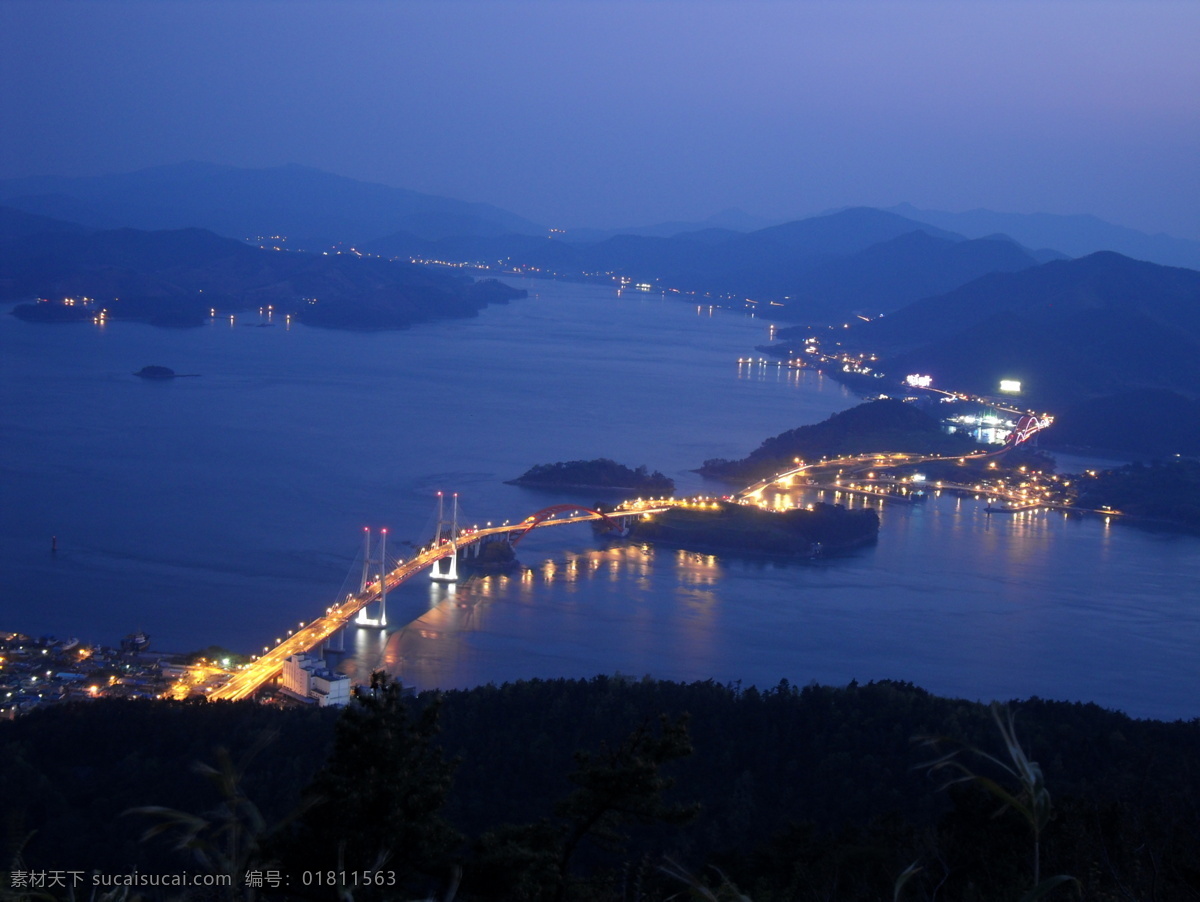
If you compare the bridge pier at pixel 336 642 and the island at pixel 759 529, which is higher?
the island at pixel 759 529

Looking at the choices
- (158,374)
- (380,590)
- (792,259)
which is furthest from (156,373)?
(792,259)

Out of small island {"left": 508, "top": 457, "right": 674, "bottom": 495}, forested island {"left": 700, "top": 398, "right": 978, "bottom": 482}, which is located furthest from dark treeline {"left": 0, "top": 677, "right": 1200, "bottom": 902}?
forested island {"left": 700, "top": 398, "right": 978, "bottom": 482}

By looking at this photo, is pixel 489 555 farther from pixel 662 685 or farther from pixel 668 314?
pixel 668 314

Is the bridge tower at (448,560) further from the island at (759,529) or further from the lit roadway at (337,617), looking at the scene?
the island at (759,529)

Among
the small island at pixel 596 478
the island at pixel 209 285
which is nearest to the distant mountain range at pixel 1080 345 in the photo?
the small island at pixel 596 478

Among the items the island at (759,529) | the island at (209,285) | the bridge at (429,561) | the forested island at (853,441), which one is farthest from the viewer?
the island at (209,285)

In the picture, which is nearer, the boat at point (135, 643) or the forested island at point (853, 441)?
the boat at point (135, 643)

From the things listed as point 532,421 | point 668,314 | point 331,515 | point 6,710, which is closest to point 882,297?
point 668,314
